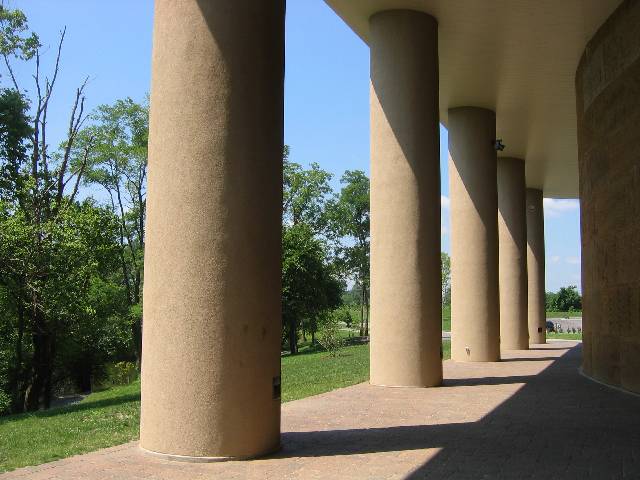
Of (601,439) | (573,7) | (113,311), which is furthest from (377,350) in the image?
(113,311)

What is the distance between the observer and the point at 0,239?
21.0 meters

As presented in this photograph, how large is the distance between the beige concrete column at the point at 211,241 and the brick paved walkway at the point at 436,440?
0.46 meters

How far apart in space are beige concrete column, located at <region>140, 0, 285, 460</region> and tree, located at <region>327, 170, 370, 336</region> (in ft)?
150

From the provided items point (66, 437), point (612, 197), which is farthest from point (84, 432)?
point (612, 197)

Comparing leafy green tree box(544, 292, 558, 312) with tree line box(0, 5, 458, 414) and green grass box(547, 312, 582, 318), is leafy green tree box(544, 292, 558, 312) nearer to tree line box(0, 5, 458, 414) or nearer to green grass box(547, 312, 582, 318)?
green grass box(547, 312, 582, 318)

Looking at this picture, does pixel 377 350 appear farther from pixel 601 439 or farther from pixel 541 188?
pixel 541 188

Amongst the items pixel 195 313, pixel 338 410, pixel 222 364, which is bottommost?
pixel 338 410

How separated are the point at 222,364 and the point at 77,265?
16941mm

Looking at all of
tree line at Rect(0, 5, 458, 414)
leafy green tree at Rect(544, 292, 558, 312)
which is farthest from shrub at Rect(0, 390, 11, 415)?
leafy green tree at Rect(544, 292, 558, 312)

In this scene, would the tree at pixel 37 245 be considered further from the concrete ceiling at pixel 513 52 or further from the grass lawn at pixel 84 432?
the concrete ceiling at pixel 513 52

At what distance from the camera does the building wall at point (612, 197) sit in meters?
12.4

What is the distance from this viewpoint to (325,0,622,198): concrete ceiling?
14406 mm

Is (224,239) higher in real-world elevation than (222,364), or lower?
higher

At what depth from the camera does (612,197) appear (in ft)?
43.7
